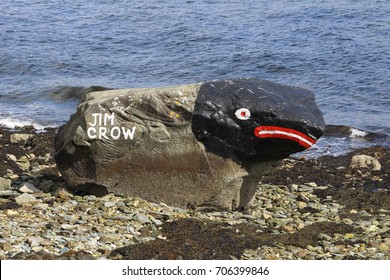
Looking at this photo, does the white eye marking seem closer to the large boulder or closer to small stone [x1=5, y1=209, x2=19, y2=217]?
the large boulder

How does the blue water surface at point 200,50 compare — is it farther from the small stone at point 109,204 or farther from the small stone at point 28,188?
the small stone at point 109,204

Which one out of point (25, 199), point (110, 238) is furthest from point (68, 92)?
point (110, 238)

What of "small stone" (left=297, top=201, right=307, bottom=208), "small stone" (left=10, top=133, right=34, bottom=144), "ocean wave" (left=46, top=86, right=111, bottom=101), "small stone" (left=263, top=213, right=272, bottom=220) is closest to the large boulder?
"small stone" (left=263, top=213, right=272, bottom=220)

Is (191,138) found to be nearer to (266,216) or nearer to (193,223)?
(193,223)

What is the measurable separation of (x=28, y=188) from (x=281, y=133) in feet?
14.9

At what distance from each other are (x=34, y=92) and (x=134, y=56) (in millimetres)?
4855

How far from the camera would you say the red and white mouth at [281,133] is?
12984 mm

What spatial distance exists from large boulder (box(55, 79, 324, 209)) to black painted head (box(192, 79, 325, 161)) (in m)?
0.02

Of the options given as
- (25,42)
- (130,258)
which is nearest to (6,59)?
(25,42)

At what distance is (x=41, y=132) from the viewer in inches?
832

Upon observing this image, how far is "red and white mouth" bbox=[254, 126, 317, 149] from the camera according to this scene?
13.0 metres

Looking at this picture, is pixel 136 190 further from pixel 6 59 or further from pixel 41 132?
pixel 6 59

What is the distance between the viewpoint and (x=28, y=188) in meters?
14.2

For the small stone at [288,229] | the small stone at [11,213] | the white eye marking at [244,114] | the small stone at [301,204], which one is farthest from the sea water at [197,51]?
the small stone at [11,213]
